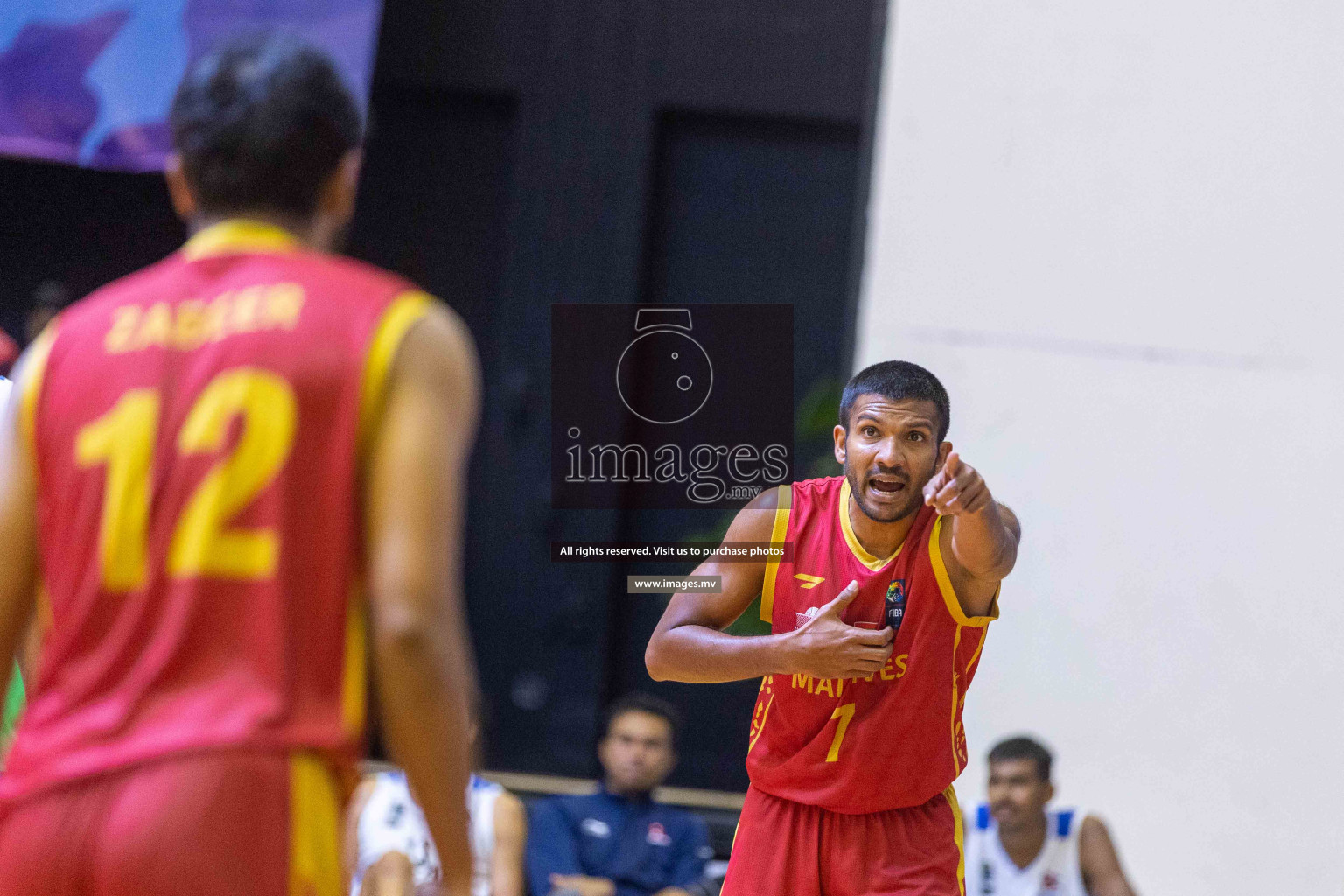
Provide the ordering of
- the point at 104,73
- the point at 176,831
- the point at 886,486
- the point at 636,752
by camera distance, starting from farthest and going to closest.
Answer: the point at 104,73 < the point at 636,752 < the point at 886,486 < the point at 176,831

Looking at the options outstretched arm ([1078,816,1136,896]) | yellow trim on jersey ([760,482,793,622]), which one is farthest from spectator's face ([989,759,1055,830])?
yellow trim on jersey ([760,482,793,622])

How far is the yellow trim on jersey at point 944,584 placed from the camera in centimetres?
363

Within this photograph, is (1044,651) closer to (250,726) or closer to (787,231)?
(787,231)

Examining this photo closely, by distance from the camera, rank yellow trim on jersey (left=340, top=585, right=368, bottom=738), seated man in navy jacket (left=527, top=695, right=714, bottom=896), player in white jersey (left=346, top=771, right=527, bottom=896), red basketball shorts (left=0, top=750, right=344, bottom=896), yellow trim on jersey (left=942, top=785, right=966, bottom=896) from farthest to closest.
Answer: seated man in navy jacket (left=527, top=695, right=714, bottom=896), player in white jersey (left=346, top=771, right=527, bottom=896), yellow trim on jersey (left=942, top=785, right=966, bottom=896), yellow trim on jersey (left=340, top=585, right=368, bottom=738), red basketball shorts (left=0, top=750, right=344, bottom=896)

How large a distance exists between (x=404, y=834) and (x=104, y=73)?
3619 millimetres

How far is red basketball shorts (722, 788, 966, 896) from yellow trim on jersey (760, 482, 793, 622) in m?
0.49

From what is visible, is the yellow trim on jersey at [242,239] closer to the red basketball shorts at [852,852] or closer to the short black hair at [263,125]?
the short black hair at [263,125]

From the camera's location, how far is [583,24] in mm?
7246

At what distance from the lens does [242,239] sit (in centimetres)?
211

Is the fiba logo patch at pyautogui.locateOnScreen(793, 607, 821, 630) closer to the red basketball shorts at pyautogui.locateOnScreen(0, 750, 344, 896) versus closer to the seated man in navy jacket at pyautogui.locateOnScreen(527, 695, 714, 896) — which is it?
the red basketball shorts at pyautogui.locateOnScreen(0, 750, 344, 896)

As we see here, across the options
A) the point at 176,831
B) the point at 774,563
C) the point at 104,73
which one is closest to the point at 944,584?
the point at 774,563

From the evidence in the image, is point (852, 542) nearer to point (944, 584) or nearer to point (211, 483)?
point (944, 584)

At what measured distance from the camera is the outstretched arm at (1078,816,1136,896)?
19.6ft

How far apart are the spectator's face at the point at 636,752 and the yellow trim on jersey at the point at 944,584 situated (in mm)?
2485
